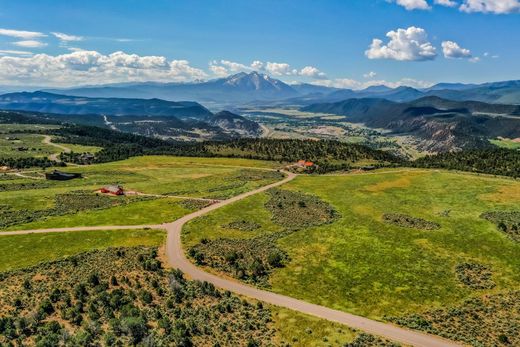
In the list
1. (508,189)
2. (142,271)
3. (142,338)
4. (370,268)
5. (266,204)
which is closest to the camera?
(142,338)

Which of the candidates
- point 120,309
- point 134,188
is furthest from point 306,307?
point 134,188

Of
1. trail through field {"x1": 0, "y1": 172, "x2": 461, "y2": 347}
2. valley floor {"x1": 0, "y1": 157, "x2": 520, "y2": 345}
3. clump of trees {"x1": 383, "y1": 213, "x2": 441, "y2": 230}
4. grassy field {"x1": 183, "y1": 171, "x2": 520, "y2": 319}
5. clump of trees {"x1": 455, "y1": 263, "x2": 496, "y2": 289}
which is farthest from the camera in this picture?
clump of trees {"x1": 383, "y1": 213, "x2": 441, "y2": 230}

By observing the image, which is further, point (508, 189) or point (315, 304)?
point (508, 189)

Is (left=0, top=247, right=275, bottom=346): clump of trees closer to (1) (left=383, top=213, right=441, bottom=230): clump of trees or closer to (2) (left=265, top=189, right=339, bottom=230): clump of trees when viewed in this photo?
(2) (left=265, top=189, right=339, bottom=230): clump of trees

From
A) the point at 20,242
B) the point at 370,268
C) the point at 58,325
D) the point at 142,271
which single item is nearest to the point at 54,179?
the point at 20,242

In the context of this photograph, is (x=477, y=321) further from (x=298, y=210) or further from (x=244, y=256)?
(x=298, y=210)

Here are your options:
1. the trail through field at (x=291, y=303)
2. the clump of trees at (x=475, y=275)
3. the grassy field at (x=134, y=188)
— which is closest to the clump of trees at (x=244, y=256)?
the trail through field at (x=291, y=303)

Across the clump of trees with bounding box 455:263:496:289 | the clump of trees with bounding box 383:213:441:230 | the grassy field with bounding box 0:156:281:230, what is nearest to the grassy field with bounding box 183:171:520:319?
the clump of trees with bounding box 455:263:496:289

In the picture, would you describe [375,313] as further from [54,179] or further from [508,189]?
[54,179]
